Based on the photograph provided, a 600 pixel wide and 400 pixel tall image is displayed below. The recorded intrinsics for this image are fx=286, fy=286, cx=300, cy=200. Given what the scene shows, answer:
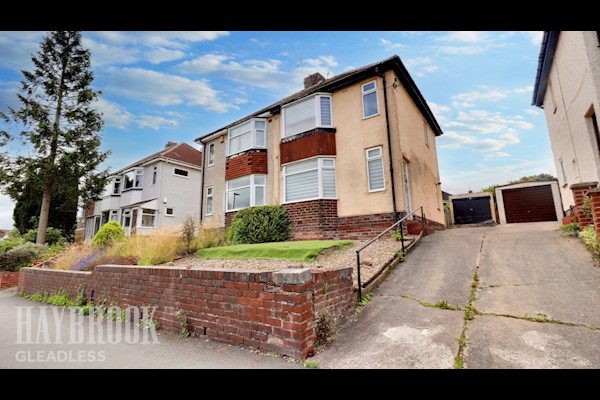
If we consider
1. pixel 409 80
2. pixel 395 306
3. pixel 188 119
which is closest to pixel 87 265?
pixel 188 119

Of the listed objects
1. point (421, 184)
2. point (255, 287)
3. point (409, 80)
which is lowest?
point (255, 287)

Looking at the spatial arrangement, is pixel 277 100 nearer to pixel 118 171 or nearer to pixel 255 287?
pixel 255 287

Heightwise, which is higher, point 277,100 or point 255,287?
point 277,100

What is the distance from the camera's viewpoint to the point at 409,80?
11875 millimetres

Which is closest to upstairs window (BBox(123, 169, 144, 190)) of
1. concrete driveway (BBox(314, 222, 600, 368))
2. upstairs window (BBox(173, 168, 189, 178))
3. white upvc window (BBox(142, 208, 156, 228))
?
white upvc window (BBox(142, 208, 156, 228))

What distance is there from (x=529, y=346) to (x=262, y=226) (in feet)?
30.6

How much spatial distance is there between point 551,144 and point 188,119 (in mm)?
15972

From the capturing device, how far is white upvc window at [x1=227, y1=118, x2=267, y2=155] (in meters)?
14.2

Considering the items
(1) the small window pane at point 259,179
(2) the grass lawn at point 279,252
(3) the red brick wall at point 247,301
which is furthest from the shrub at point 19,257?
(3) the red brick wall at point 247,301

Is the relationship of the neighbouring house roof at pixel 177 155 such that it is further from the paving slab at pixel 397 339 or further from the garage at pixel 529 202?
the garage at pixel 529 202

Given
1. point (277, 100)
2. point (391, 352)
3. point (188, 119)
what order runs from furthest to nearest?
point (277, 100), point (188, 119), point (391, 352)
